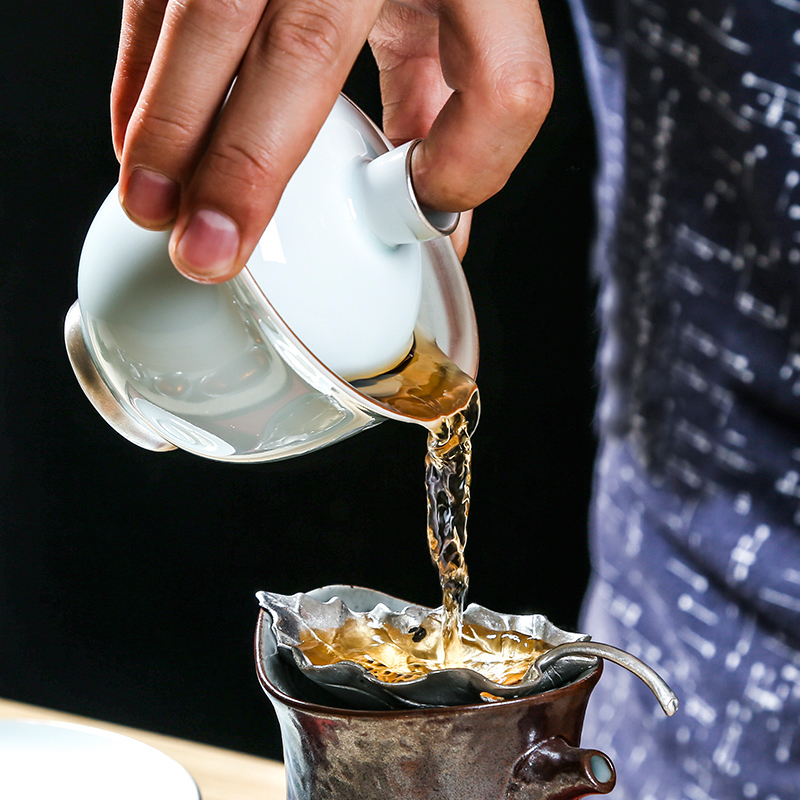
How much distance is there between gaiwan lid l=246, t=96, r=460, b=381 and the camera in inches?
16.7

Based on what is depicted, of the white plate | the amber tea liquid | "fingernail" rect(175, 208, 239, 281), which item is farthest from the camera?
the white plate

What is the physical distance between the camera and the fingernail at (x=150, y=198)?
0.40 meters

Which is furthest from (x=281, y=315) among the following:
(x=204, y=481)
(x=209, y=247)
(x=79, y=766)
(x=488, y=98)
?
(x=204, y=481)

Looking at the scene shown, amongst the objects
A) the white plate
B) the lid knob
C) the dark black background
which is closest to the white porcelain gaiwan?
the lid knob

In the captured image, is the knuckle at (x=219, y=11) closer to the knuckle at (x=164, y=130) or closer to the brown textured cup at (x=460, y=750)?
the knuckle at (x=164, y=130)

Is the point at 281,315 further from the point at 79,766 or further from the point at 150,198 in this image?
the point at 79,766

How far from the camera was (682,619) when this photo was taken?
2.70 feet

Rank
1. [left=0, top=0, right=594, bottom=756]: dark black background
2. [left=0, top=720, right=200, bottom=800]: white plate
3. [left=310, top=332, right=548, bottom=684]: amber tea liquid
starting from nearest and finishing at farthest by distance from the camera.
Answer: [left=310, top=332, right=548, bottom=684]: amber tea liquid < [left=0, top=720, right=200, bottom=800]: white plate < [left=0, top=0, right=594, bottom=756]: dark black background

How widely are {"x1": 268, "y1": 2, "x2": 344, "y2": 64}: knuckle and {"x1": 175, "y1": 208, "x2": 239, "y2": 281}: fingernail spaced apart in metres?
0.09

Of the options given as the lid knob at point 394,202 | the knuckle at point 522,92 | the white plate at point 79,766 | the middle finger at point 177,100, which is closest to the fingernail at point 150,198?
the middle finger at point 177,100

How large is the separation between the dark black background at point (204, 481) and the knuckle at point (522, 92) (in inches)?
29.5

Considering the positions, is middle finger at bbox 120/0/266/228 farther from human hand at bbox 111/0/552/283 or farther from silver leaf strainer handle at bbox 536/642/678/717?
silver leaf strainer handle at bbox 536/642/678/717

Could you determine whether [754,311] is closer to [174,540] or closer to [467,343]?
[467,343]

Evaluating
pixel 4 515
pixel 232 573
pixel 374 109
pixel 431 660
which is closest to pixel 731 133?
pixel 431 660
